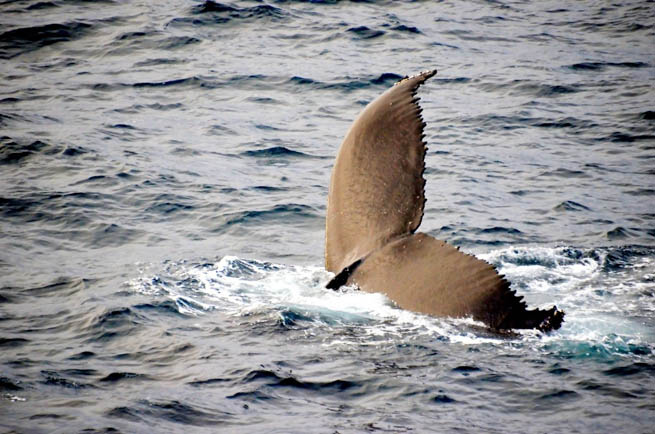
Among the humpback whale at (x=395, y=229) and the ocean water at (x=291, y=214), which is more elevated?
the humpback whale at (x=395, y=229)

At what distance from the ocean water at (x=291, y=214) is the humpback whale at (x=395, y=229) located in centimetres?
26

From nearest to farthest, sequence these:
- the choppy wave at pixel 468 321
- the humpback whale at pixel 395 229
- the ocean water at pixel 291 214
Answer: the humpback whale at pixel 395 229 < the ocean water at pixel 291 214 < the choppy wave at pixel 468 321

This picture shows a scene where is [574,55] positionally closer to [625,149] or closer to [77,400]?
[625,149]

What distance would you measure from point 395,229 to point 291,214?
403cm

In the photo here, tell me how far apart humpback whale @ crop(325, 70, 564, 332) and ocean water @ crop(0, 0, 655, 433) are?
10.1 inches

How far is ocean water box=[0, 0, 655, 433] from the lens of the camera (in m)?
5.27

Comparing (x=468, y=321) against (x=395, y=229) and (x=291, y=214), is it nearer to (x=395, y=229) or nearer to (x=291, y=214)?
(x=395, y=229)

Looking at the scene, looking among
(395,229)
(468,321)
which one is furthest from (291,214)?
(468,321)

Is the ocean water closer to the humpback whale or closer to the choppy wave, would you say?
the choppy wave

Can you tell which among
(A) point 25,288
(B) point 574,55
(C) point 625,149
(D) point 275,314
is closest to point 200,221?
(A) point 25,288

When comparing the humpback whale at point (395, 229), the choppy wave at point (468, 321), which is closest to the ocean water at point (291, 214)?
the choppy wave at point (468, 321)

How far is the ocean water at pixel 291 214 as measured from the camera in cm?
527

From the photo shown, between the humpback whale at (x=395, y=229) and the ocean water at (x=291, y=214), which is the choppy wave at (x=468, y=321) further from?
the humpback whale at (x=395, y=229)

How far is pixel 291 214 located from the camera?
9398 mm
